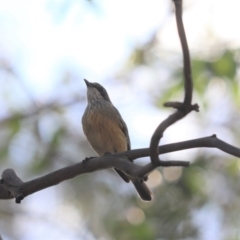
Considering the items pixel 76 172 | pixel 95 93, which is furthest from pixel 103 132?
pixel 76 172

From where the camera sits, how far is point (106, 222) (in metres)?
6.76

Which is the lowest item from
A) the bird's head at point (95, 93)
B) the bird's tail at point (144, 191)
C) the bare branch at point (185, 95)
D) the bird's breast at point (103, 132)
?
the bare branch at point (185, 95)

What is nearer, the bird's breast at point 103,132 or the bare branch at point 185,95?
the bare branch at point 185,95

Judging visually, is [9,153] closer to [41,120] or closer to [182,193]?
[41,120]

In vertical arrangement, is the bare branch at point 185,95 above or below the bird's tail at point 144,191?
below

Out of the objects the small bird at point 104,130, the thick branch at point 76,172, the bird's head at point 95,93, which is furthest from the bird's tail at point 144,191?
the bird's head at point 95,93

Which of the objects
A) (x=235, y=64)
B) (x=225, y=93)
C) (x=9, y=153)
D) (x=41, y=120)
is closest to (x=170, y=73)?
(x=225, y=93)

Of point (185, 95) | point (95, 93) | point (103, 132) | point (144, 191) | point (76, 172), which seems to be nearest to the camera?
point (185, 95)

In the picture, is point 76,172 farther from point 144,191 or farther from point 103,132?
point 103,132

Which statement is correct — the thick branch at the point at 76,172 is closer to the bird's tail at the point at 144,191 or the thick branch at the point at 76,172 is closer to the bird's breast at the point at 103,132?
the bird's tail at the point at 144,191

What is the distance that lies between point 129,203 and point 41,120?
151 cm

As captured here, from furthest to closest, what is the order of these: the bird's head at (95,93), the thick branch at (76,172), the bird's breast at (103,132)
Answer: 1. the bird's head at (95,93)
2. the bird's breast at (103,132)
3. the thick branch at (76,172)

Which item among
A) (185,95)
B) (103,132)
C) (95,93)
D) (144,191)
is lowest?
(185,95)

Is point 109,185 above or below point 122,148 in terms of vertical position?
above
